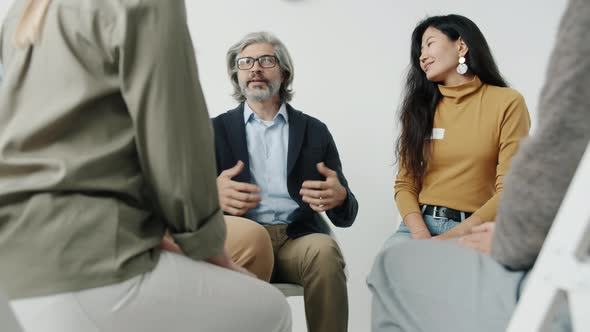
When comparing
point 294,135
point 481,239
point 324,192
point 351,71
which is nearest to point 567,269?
point 481,239

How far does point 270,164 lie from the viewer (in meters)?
2.11

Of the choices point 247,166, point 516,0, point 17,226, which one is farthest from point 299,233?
point 516,0

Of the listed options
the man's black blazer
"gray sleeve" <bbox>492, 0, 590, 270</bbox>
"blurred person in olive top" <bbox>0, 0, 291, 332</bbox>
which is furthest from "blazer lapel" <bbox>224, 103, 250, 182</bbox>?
"gray sleeve" <bbox>492, 0, 590, 270</bbox>

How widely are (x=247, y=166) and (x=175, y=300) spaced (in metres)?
1.14

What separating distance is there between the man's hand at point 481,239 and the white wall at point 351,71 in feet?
6.49

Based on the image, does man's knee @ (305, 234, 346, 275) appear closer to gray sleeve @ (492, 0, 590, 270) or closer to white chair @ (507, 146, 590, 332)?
gray sleeve @ (492, 0, 590, 270)

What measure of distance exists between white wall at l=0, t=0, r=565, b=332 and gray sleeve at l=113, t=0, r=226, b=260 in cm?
205

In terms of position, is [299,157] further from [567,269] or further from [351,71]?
[567,269]

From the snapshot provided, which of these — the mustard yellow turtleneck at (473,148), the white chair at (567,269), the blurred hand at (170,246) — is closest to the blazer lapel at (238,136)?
the mustard yellow turtleneck at (473,148)

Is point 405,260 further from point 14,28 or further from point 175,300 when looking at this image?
point 14,28

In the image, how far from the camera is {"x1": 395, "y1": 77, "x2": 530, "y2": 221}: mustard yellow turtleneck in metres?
1.98

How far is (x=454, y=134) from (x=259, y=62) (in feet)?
2.57

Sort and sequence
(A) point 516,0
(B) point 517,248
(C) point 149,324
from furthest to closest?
(A) point 516,0
(C) point 149,324
(B) point 517,248

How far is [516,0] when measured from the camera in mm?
2988
